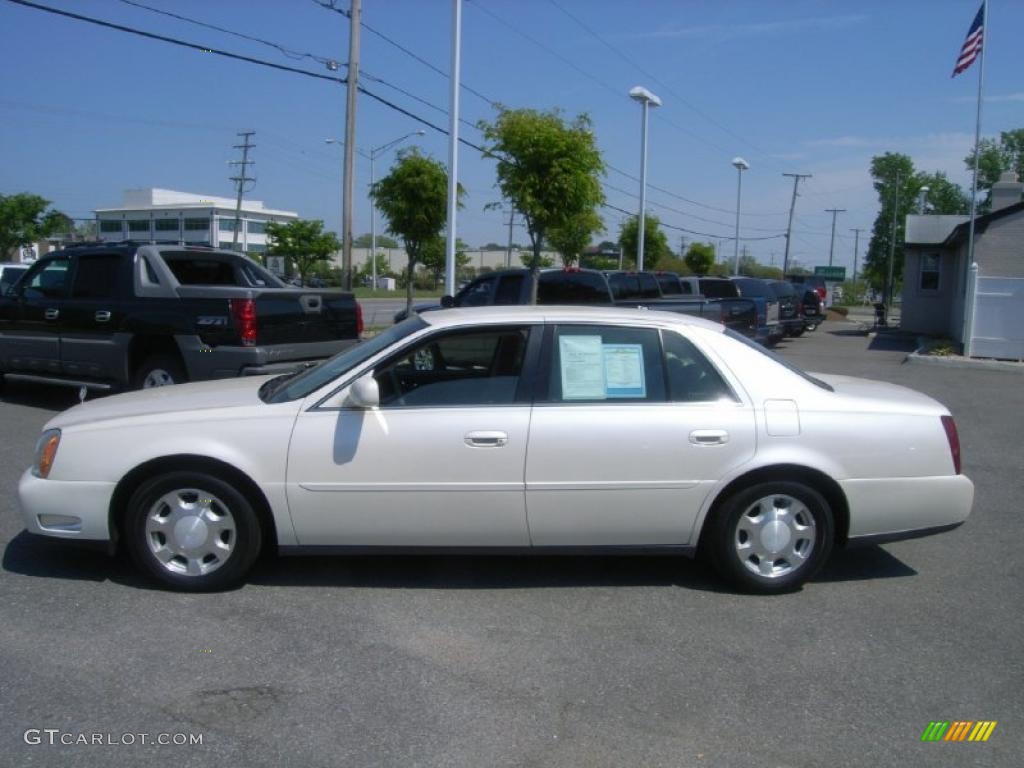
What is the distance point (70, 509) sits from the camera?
4934 millimetres

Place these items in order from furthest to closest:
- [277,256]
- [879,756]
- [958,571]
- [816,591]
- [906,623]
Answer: [277,256]
[958,571]
[816,591]
[906,623]
[879,756]

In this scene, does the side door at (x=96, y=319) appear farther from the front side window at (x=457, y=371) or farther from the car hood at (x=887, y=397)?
the car hood at (x=887, y=397)

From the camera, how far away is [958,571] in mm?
5688

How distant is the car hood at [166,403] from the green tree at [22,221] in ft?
159

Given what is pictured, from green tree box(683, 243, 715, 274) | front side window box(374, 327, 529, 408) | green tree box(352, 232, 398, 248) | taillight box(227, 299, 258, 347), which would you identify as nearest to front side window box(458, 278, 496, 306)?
taillight box(227, 299, 258, 347)

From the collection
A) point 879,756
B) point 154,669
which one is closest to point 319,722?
point 154,669

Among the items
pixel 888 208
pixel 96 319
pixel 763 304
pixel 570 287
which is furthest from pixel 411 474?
pixel 888 208

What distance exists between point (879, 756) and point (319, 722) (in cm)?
215

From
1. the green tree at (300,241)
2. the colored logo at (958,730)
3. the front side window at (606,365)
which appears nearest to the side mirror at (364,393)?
the front side window at (606,365)

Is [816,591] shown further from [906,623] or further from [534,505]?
[534,505]

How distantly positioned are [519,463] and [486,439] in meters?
0.21

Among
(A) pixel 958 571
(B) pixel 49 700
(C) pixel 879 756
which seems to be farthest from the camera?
(A) pixel 958 571

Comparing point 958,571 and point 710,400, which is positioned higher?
point 710,400

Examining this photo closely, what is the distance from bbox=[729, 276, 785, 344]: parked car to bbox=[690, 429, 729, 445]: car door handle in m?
12.7
